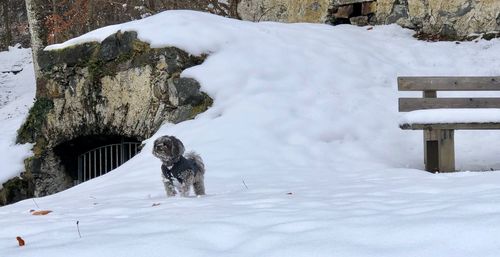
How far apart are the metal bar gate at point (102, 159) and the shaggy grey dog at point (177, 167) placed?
6111 millimetres

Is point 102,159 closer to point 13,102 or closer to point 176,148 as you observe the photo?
point 176,148

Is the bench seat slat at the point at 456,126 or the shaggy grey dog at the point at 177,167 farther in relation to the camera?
the bench seat slat at the point at 456,126

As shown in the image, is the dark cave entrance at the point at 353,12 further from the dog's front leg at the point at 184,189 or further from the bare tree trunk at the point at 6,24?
the bare tree trunk at the point at 6,24

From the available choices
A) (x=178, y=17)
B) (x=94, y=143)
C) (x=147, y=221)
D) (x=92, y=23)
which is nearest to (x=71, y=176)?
(x=94, y=143)

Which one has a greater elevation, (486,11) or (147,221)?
(486,11)

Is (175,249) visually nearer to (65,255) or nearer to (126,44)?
(65,255)

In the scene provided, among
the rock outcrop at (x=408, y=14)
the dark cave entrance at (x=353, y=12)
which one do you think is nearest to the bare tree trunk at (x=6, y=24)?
the rock outcrop at (x=408, y=14)

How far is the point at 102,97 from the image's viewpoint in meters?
12.0

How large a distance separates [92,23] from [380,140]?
17374mm

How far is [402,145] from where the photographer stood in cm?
979

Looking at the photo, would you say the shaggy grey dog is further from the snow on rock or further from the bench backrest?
the snow on rock

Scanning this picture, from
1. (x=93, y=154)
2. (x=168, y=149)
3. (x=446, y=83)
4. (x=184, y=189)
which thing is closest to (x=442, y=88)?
(x=446, y=83)

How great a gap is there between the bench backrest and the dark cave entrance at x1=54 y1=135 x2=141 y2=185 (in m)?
6.00

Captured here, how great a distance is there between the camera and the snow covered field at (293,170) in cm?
360
